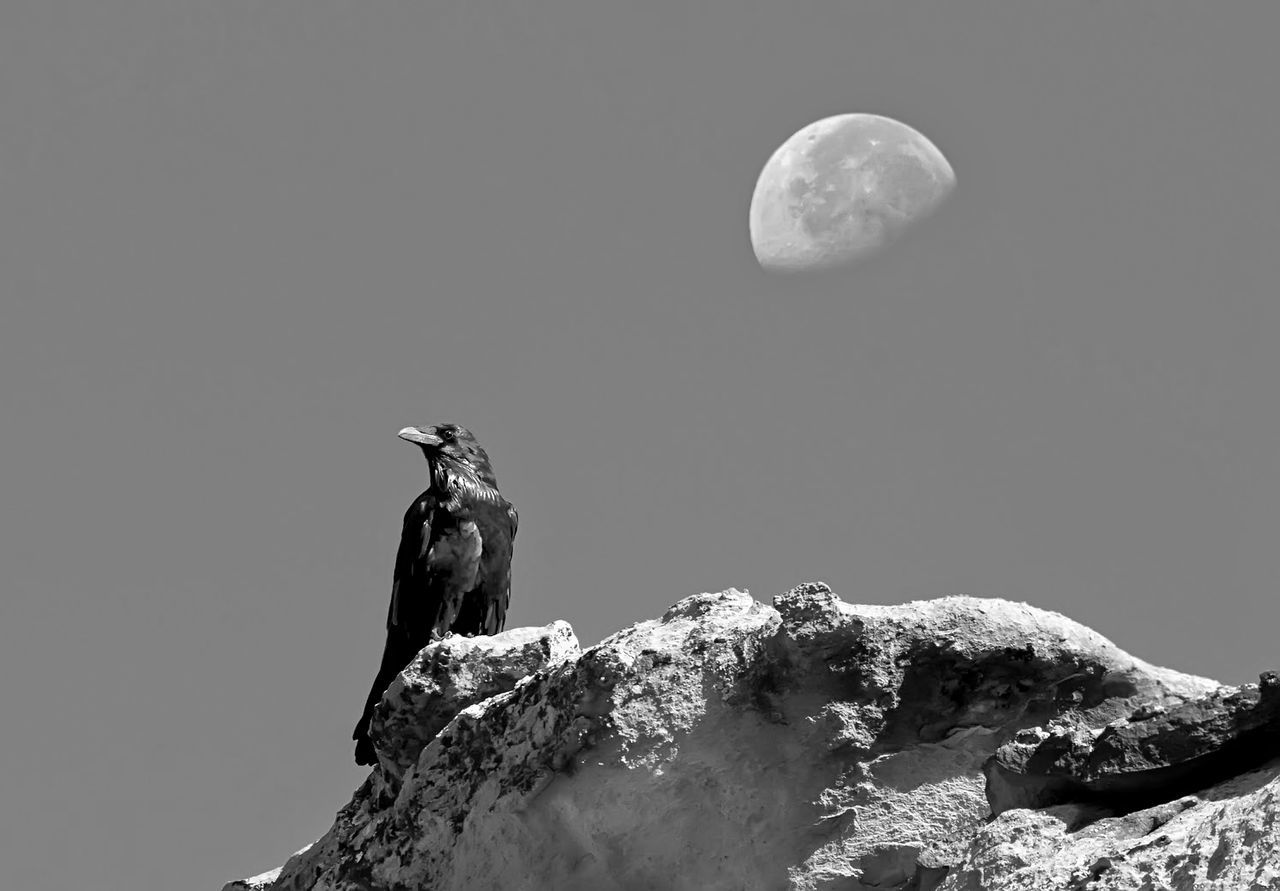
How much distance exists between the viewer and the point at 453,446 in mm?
10883

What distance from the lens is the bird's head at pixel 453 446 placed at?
1081 cm

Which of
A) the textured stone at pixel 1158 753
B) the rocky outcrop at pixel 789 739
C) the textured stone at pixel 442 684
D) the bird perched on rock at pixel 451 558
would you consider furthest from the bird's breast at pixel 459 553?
the textured stone at pixel 1158 753

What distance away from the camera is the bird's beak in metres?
10.9

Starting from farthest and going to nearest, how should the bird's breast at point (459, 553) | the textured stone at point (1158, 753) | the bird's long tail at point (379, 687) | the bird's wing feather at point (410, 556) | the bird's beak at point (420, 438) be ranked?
the bird's beak at point (420, 438)
the bird's breast at point (459, 553)
the bird's wing feather at point (410, 556)
the bird's long tail at point (379, 687)
the textured stone at point (1158, 753)

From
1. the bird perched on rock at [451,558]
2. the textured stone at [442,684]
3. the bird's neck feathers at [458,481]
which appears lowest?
the textured stone at [442,684]

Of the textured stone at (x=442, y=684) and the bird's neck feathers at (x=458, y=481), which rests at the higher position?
the bird's neck feathers at (x=458, y=481)

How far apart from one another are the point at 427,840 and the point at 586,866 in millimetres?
722

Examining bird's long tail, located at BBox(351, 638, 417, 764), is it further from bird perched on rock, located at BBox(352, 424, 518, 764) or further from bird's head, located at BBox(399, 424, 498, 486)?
bird's head, located at BBox(399, 424, 498, 486)

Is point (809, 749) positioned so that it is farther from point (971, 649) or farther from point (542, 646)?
point (542, 646)

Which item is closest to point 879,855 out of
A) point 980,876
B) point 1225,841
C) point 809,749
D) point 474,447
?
point 809,749

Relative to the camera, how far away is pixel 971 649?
565 centimetres

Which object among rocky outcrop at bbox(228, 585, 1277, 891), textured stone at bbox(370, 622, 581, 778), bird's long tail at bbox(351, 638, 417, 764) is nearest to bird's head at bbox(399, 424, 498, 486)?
bird's long tail at bbox(351, 638, 417, 764)

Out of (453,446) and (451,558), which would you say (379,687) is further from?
(453,446)

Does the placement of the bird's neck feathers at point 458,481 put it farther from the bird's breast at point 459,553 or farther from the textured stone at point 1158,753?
the textured stone at point 1158,753
